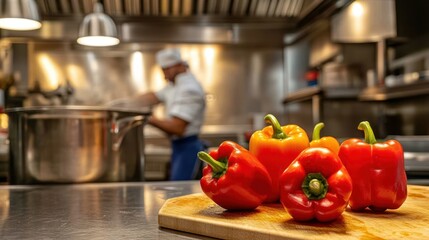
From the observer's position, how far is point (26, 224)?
0.88m

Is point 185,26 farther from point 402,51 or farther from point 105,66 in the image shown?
point 402,51

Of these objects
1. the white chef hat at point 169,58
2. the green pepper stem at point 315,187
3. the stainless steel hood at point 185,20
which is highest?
the stainless steel hood at point 185,20

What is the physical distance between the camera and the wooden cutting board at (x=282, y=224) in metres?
0.72

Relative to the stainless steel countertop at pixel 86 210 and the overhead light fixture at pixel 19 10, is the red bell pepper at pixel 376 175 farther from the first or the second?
the overhead light fixture at pixel 19 10

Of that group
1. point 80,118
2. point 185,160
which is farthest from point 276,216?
point 185,160

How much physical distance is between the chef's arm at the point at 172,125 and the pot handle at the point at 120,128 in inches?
55.5

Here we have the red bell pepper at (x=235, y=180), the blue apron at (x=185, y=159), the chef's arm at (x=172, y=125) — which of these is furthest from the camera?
the blue apron at (x=185, y=159)

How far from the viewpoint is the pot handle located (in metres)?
1.65

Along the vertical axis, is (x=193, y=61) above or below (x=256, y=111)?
above

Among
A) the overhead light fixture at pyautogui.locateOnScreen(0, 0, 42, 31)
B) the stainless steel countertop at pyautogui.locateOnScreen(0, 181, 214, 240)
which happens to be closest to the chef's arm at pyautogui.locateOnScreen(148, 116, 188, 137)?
the overhead light fixture at pyautogui.locateOnScreen(0, 0, 42, 31)

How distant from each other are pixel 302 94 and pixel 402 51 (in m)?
0.95

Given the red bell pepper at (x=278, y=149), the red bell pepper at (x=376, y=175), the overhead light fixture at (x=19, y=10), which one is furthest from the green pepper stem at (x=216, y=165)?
the overhead light fixture at (x=19, y=10)

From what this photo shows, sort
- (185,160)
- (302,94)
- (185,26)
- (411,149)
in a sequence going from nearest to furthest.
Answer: (411,149)
(185,160)
(302,94)
(185,26)

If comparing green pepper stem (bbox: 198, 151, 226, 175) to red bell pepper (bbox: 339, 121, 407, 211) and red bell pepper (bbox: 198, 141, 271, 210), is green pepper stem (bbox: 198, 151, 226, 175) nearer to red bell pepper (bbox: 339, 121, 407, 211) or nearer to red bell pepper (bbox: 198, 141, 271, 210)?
red bell pepper (bbox: 198, 141, 271, 210)
